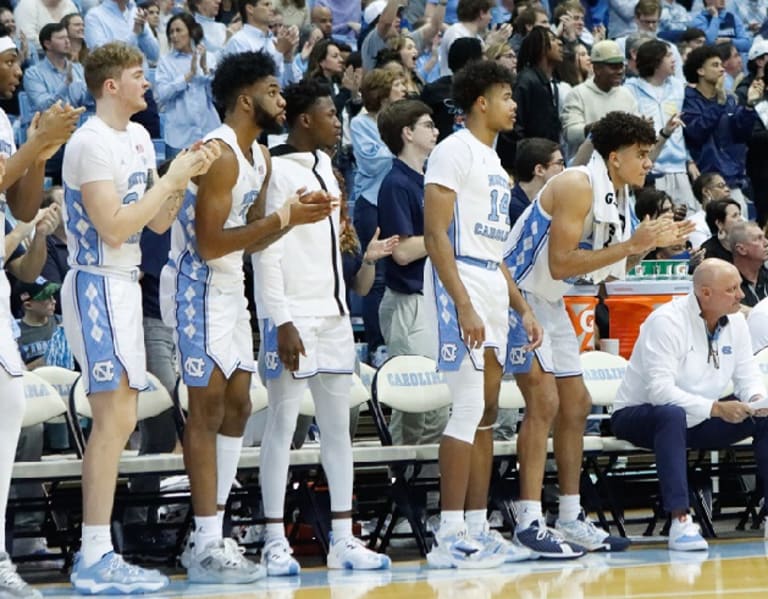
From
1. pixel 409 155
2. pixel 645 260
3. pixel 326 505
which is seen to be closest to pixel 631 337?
pixel 645 260

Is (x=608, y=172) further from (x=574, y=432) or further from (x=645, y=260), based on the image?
(x=645, y=260)

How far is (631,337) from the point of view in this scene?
10.0 meters

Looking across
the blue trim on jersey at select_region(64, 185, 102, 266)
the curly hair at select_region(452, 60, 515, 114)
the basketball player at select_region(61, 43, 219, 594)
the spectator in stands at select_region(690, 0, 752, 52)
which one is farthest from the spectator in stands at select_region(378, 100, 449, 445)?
the spectator in stands at select_region(690, 0, 752, 52)

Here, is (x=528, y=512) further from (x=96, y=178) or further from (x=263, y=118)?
(x=96, y=178)

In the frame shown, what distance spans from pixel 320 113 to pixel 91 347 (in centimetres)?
166

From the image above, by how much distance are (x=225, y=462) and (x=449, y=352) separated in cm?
113

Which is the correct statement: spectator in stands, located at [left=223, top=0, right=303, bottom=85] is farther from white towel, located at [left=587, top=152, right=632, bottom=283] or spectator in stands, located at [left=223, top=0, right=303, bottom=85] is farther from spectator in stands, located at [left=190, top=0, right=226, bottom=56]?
white towel, located at [left=587, top=152, right=632, bottom=283]

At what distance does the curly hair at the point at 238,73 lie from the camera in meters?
7.28

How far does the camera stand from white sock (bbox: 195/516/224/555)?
7.04 meters

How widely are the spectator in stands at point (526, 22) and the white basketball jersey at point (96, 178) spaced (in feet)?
23.9

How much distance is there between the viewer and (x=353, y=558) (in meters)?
7.36

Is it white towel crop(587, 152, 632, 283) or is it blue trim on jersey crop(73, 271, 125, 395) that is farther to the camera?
white towel crop(587, 152, 632, 283)

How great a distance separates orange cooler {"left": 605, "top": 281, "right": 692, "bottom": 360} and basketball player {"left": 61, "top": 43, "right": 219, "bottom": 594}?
148 inches

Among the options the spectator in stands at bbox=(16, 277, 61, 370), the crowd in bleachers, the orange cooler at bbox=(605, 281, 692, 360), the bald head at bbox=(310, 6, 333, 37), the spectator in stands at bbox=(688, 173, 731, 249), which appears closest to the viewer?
the crowd in bleachers
